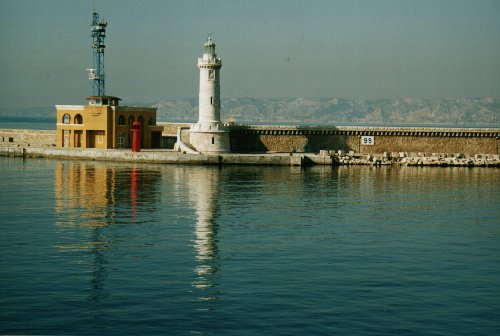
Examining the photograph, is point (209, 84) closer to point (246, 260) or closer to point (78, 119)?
point (78, 119)

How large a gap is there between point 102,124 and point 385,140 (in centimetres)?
2501

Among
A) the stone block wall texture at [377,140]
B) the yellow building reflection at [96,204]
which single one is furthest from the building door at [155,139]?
the yellow building reflection at [96,204]

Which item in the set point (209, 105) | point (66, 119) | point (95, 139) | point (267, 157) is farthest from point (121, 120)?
point (267, 157)

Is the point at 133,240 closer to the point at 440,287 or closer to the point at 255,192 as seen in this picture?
the point at 440,287

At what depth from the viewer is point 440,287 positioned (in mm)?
19641

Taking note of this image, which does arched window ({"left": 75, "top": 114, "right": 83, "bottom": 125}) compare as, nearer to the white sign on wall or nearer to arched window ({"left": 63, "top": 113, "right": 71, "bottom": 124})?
arched window ({"left": 63, "top": 113, "right": 71, "bottom": 124})

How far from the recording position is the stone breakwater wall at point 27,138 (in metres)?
70.9

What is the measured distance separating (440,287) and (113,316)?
8.67 m

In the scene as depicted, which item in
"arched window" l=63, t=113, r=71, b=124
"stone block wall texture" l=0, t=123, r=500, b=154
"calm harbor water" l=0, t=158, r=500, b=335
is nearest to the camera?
"calm harbor water" l=0, t=158, r=500, b=335

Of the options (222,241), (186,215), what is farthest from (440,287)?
(186,215)

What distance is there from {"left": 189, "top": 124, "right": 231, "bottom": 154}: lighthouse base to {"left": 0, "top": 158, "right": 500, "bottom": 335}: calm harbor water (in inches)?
680

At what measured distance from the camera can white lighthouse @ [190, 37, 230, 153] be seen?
58750 mm

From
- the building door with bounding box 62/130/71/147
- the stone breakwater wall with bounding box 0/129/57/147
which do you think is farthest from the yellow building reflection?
the stone breakwater wall with bounding box 0/129/57/147

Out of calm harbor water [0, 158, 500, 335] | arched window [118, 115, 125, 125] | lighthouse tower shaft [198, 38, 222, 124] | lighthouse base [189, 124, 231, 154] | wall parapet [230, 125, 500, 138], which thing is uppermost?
lighthouse tower shaft [198, 38, 222, 124]
